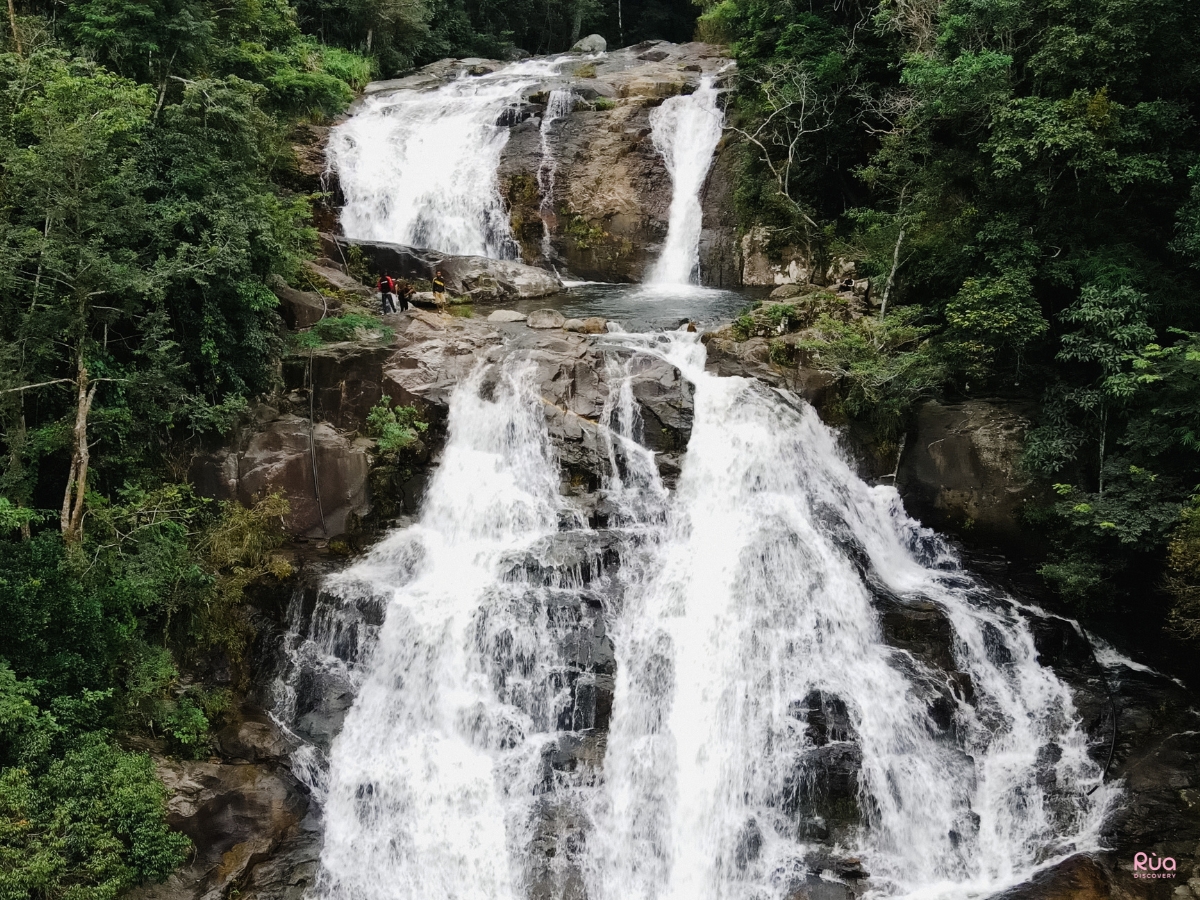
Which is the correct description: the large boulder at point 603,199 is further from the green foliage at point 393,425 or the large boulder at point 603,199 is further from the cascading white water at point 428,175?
the green foliage at point 393,425

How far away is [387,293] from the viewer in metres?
17.7

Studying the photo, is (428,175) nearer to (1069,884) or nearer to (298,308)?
(298,308)

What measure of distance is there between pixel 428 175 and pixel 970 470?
1854cm

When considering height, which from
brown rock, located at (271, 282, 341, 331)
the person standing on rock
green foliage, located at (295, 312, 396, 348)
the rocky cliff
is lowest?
the rocky cliff

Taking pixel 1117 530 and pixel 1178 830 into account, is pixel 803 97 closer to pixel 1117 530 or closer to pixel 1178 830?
pixel 1117 530

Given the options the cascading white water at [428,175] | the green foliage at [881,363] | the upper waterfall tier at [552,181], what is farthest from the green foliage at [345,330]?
the green foliage at [881,363]

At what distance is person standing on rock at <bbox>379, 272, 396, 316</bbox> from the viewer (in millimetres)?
Result: 17500

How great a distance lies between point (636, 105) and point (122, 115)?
18.0 metres

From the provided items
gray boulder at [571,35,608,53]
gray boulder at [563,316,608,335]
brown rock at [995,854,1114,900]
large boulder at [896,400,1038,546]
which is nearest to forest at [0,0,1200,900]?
large boulder at [896,400,1038,546]

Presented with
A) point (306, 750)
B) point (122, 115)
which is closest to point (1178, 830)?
point (306, 750)

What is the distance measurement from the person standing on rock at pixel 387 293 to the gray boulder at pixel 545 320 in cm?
321

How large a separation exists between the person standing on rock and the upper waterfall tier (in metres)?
5.75

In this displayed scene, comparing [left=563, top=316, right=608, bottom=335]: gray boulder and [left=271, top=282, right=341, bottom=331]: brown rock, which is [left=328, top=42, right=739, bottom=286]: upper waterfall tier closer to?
[left=563, top=316, right=608, bottom=335]: gray boulder

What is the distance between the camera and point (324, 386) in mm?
14875
